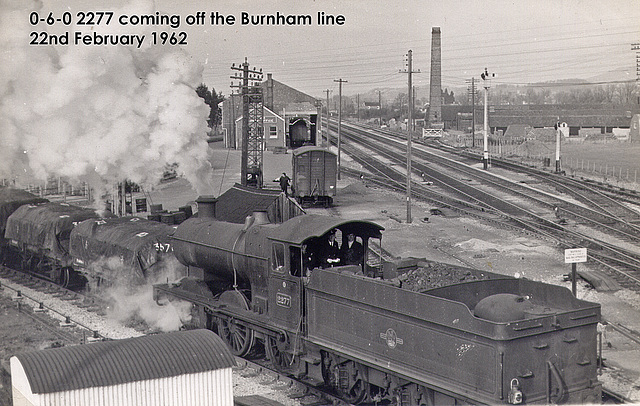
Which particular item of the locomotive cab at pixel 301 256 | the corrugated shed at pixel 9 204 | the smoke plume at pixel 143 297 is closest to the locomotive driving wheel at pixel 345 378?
the locomotive cab at pixel 301 256

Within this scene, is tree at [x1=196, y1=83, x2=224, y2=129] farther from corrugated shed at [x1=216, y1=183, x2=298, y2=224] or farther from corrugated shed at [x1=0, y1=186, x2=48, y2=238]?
corrugated shed at [x1=216, y1=183, x2=298, y2=224]

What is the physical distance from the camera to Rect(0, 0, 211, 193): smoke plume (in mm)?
24469

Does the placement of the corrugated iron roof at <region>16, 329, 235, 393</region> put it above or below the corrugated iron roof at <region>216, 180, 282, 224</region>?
below

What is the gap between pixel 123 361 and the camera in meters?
9.55

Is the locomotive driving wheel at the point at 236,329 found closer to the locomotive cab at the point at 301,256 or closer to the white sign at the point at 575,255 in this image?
the locomotive cab at the point at 301,256

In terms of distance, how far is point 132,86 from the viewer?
26.3 meters

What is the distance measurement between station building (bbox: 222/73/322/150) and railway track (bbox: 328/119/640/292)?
11.5m

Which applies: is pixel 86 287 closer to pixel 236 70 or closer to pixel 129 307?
pixel 129 307

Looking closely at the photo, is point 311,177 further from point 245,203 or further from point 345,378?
point 345,378

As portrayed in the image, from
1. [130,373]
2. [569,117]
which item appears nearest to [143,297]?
[130,373]

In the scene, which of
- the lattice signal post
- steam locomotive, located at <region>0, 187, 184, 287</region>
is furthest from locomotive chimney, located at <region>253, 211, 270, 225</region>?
the lattice signal post

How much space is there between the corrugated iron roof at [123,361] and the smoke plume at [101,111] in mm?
16550

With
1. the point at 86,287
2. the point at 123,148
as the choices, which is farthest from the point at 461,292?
the point at 123,148

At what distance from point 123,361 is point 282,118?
53325 millimetres
